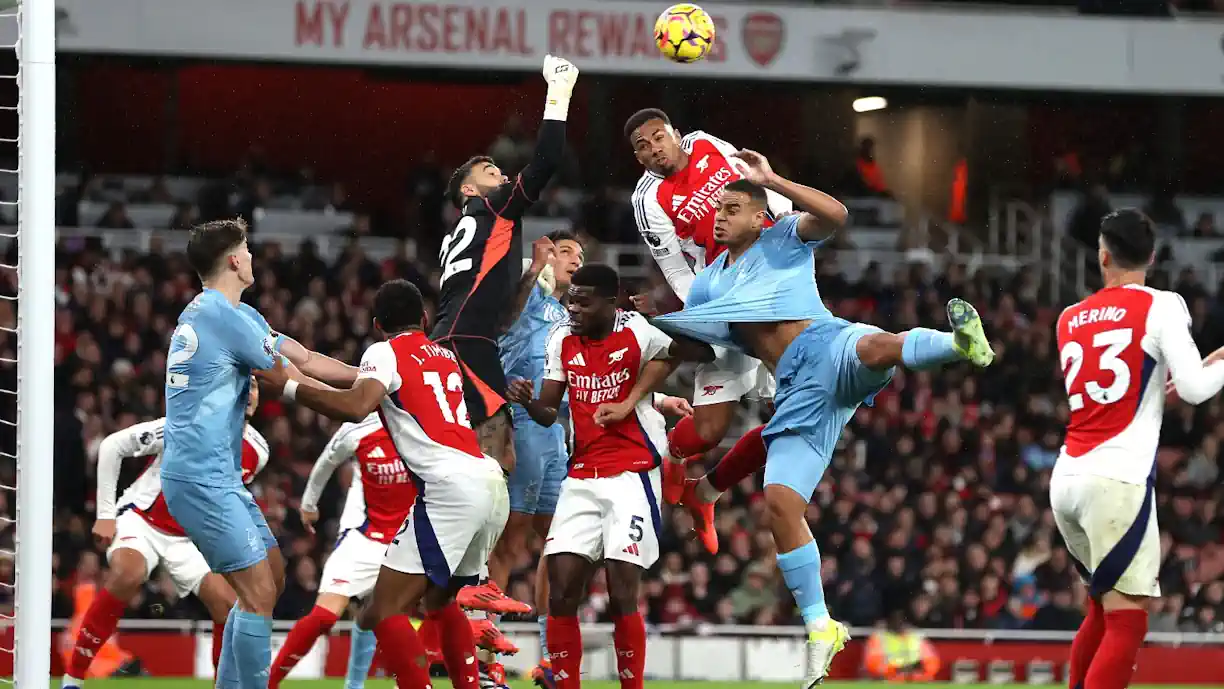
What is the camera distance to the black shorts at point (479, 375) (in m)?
9.37

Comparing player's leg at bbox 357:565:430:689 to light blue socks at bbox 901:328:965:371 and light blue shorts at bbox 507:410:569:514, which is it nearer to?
light blue shorts at bbox 507:410:569:514

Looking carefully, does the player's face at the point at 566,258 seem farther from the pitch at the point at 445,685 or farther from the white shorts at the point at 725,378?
the pitch at the point at 445,685

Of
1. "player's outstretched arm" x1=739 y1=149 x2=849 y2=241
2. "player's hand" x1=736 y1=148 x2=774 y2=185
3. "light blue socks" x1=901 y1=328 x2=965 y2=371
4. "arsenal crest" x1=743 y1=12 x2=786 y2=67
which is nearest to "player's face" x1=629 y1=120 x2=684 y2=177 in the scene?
"player's outstretched arm" x1=739 y1=149 x2=849 y2=241

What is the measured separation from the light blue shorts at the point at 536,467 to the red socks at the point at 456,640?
5.22 ft

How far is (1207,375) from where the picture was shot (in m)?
7.09

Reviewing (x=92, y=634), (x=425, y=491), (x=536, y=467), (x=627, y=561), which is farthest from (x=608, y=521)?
(x=92, y=634)

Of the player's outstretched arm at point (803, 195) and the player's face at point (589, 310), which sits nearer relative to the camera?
the player's outstretched arm at point (803, 195)

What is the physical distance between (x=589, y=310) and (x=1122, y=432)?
2.86 metres

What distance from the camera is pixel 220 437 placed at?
306 inches

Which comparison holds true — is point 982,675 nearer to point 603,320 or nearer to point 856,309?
point 856,309

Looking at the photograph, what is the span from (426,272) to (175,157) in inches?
189

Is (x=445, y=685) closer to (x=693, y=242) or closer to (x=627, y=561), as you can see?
(x=627, y=561)

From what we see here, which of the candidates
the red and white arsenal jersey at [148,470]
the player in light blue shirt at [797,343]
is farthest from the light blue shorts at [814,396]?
the red and white arsenal jersey at [148,470]

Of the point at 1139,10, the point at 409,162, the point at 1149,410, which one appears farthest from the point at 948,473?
the point at 1149,410
